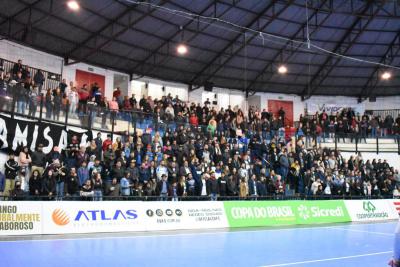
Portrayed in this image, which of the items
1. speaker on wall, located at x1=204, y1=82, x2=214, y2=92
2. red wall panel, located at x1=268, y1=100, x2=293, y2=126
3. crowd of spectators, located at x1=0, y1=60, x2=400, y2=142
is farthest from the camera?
red wall panel, located at x1=268, y1=100, x2=293, y2=126

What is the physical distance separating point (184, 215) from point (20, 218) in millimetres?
6018

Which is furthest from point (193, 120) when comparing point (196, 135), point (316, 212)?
point (316, 212)

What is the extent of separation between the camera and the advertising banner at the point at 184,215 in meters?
16.7

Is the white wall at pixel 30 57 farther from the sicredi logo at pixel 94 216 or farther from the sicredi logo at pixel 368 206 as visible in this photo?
the sicredi logo at pixel 368 206

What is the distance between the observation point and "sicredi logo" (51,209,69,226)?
14.7 m

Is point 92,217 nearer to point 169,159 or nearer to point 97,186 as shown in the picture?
point 97,186

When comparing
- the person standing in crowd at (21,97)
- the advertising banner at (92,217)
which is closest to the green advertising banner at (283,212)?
the advertising banner at (92,217)

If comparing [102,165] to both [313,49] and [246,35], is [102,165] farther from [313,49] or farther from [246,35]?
[313,49]

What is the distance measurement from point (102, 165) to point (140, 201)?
3.00 m

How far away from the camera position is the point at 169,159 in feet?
68.6

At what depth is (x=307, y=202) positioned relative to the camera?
21062mm

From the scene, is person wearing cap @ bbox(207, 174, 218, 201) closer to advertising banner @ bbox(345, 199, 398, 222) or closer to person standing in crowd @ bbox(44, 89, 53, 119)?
advertising banner @ bbox(345, 199, 398, 222)

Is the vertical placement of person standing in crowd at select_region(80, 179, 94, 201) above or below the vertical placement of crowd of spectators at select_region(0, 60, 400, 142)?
below

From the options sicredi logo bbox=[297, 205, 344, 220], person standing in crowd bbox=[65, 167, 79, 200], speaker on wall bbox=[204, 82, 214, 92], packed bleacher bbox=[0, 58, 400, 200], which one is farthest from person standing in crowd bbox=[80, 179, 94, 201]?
speaker on wall bbox=[204, 82, 214, 92]
